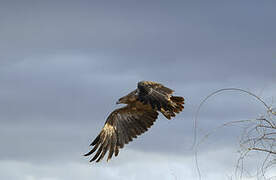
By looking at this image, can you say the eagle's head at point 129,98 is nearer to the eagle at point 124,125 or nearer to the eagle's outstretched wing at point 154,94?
the eagle at point 124,125

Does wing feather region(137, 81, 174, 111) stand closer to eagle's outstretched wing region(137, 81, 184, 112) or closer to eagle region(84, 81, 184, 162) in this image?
eagle's outstretched wing region(137, 81, 184, 112)

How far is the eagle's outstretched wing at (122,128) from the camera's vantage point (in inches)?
380

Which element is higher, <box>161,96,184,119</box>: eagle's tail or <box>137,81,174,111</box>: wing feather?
<box>161,96,184,119</box>: eagle's tail

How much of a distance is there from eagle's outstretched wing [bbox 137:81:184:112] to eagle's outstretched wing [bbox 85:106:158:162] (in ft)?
5.20

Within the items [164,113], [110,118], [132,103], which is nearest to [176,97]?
[164,113]

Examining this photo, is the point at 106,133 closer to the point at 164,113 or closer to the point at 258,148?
the point at 164,113

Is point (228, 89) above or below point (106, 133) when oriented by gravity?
below

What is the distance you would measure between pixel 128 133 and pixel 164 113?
115cm

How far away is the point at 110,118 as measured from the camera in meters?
9.98

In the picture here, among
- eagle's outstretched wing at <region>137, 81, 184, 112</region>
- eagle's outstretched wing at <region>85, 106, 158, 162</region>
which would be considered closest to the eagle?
eagle's outstretched wing at <region>85, 106, 158, 162</region>

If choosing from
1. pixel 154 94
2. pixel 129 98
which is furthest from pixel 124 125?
pixel 154 94

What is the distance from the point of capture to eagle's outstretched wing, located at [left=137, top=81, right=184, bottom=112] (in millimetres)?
7719

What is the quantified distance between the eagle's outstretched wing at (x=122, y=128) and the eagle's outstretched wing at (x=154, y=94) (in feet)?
5.20

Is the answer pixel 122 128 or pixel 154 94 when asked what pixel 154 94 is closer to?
pixel 154 94
